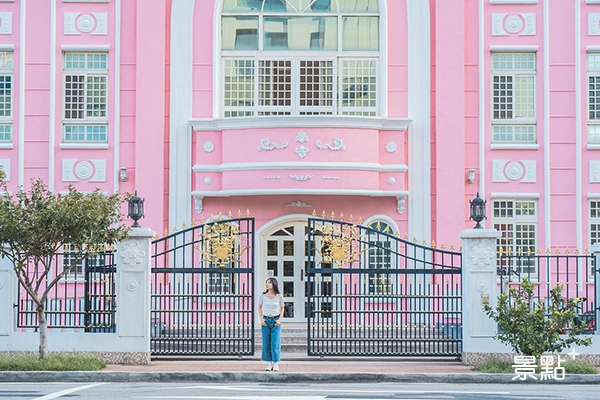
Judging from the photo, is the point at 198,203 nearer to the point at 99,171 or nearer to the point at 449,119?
the point at 99,171

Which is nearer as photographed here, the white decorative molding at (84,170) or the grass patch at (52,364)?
the grass patch at (52,364)

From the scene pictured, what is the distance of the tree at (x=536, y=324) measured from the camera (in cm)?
1750

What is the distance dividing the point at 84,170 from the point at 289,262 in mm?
5323

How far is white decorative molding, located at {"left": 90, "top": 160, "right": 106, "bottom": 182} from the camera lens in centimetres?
2538

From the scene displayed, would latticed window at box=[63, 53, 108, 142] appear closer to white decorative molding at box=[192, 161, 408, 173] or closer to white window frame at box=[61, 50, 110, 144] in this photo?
white window frame at box=[61, 50, 110, 144]

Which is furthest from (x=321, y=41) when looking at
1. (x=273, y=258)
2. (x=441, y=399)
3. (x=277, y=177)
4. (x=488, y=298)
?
(x=441, y=399)

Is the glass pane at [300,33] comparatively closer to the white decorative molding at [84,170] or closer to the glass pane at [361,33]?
the glass pane at [361,33]

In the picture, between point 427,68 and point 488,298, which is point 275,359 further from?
point 427,68

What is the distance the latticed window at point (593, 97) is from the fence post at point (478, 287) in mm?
Result: 7823

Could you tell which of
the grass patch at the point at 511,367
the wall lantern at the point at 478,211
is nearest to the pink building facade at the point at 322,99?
the wall lantern at the point at 478,211

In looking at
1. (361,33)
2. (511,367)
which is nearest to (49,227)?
(511,367)

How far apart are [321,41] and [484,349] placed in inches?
384

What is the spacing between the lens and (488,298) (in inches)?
739

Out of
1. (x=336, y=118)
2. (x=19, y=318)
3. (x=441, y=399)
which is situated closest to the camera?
(x=441, y=399)
